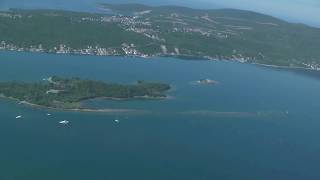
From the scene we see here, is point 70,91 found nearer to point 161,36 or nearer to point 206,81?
point 206,81

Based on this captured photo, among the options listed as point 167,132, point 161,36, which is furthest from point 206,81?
point 161,36

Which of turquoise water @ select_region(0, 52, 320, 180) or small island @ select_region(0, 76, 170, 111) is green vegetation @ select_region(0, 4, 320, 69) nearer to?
turquoise water @ select_region(0, 52, 320, 180)

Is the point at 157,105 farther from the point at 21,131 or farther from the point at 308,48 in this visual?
the point at 308,48

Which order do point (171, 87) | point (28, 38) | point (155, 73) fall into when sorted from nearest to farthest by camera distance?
point (171, 87), point (155, 73), point (28, 38)

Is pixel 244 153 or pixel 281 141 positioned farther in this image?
pixel 281 141

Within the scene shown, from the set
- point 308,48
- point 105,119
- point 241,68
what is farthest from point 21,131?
point 308,48

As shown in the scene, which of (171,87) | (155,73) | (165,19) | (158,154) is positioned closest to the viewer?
(158,154)

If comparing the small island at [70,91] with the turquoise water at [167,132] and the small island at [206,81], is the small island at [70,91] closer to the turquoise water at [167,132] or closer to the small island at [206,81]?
the turquoise water at [167,132]
